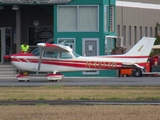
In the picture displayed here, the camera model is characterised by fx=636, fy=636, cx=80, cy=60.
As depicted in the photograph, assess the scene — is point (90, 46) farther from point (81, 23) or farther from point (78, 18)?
point (78, 18)

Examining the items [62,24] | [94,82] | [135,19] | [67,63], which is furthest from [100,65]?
[135,19]

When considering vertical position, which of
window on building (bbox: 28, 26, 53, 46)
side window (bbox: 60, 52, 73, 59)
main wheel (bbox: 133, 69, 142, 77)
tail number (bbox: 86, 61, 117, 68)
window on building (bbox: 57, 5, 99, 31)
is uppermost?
window on building (bbox: 57, 5, 99, 31)

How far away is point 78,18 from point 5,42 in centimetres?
670

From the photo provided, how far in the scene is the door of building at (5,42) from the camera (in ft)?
140

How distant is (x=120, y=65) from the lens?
33469 mm

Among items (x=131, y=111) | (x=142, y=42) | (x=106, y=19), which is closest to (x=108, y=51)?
(x=106, y=19)

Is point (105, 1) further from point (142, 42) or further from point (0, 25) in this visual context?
point (0, 25)

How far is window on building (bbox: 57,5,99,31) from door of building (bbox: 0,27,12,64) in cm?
553

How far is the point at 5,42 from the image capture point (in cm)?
4275

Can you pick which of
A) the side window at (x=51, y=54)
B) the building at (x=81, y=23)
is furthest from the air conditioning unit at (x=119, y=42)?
the side window at (x=51, y=54)

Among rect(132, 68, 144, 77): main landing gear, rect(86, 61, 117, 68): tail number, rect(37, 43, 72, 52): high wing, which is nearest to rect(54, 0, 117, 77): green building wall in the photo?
rect(132, 68, 144, 77): main landing gear

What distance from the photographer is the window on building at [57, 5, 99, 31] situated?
38.4 metres

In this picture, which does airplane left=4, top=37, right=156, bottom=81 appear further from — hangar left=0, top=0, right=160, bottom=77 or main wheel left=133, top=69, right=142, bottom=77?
hangar left=0, top=0, right=160, bottom=77

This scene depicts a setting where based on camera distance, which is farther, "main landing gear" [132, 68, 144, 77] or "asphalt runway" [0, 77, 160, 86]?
"main landing gear" [132, 68, 144, 77]
